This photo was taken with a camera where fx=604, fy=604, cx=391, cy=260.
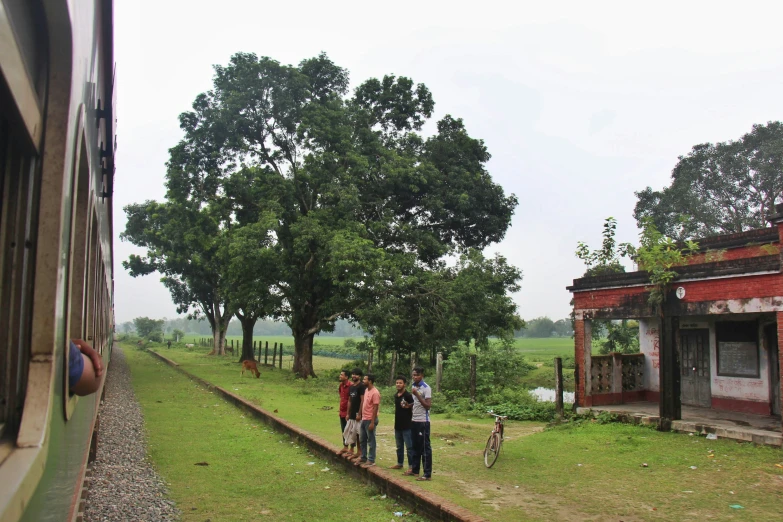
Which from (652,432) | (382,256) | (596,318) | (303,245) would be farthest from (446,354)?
(652,432)

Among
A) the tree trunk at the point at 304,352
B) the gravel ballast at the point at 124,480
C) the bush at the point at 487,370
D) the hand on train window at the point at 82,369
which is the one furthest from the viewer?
the tree trunk at the point at 304,352

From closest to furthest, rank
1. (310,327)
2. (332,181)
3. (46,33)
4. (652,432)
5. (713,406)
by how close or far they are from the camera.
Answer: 1. (46,33)
2. (652,432)
3. (713,406)
4. (332,181)
5. (310,327)

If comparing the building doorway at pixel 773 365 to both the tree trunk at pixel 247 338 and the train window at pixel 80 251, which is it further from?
the tree trunk at pixel 247 338

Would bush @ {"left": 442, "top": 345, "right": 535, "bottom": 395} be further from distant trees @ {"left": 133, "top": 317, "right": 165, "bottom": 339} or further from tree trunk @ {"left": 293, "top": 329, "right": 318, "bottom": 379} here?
distant trees @ {"left": 133, "top": 317, "right": 165, "bottom": 339}

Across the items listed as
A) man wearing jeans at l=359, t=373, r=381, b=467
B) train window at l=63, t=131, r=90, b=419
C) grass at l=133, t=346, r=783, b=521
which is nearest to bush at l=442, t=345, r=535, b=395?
grass at l=133, t=346, r=783, b=521

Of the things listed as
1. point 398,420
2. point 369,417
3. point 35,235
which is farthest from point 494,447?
point 35,235

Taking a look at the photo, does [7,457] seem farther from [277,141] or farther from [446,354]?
[277,141]

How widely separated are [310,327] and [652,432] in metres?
14.1

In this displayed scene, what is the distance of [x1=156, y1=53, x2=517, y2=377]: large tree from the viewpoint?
20.6m

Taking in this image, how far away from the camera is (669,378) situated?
34.6 ft

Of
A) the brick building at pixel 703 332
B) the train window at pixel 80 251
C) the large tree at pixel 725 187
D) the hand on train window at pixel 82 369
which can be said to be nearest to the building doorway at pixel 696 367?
the brick building at pixel 703 332

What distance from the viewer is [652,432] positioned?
1041cm

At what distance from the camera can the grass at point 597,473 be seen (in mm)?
6242

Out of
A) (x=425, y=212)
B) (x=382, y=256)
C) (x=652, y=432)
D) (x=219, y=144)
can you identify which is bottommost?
(x=652, y=432)
